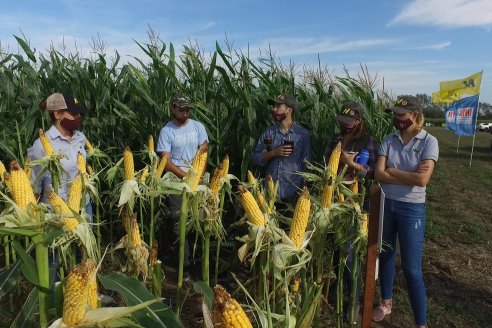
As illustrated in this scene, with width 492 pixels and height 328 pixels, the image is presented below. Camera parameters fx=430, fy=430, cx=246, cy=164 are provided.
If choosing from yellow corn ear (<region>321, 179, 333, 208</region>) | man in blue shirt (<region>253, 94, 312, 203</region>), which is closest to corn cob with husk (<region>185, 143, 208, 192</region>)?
yellow corn ear (<region>321, 179, 333, 208</region>)

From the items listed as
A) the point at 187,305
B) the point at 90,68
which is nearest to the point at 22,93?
the point at 90,68

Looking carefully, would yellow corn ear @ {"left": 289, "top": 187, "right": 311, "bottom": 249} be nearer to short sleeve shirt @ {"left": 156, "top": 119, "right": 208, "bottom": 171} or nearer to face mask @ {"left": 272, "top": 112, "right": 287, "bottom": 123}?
face mask @ {"left": 272, "top": 112, "right": 287, "bottom": 123}

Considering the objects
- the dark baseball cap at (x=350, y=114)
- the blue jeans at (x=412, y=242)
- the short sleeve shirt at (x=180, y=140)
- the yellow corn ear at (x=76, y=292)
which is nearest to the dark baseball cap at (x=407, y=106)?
the dark baseball cap at (x=350, y=114)

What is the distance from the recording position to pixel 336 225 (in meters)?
2.55

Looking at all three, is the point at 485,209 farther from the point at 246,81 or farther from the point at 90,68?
the point at 90,68

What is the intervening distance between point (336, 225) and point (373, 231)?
1.39 ft

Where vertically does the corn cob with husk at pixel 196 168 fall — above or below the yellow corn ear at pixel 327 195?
above

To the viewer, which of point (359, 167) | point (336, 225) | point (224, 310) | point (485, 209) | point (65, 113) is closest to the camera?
point (224, 310)

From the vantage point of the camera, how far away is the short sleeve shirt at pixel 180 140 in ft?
14.3

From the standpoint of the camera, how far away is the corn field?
186 centimetres

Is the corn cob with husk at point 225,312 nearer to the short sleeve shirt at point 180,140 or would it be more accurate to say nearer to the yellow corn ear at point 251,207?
the yellow corn ear at point 251,207

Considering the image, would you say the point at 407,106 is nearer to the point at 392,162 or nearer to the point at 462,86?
the point at 392,162

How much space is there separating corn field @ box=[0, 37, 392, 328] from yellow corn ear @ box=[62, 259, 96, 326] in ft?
0.82

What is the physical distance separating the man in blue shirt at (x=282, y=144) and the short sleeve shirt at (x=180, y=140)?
0.67m
